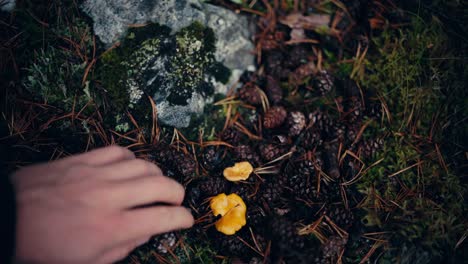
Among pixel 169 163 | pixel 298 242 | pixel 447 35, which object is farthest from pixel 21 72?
pixel 447 35

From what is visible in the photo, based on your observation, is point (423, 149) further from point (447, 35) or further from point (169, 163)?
point (169, 163)

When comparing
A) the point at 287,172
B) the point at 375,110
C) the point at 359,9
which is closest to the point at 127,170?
the point at 287,172

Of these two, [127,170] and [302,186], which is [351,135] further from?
[127,170]

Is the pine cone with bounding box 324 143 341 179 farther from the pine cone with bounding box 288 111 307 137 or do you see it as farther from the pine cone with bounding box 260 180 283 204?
the pine cone with bounding box 260 180 283 204

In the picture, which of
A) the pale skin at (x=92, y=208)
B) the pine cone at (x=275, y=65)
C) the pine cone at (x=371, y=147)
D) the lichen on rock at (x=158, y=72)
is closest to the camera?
the pale skin at (x=92, y=208)

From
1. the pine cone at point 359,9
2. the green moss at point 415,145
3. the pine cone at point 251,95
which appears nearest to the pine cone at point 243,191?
the pine cone at point 251,95

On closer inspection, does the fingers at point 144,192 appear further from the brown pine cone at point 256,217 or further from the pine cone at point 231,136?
the pine cone at point 231,136
